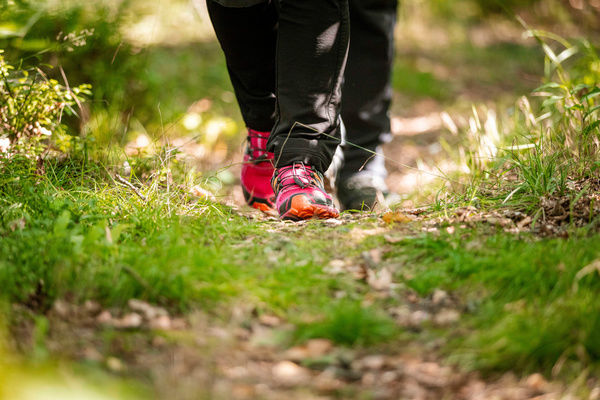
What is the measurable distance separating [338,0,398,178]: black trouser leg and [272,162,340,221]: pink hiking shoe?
63 cm

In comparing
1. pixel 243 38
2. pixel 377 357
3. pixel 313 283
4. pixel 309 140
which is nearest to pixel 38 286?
pixel 313 283

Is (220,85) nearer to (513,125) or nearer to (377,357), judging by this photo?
(513,125)

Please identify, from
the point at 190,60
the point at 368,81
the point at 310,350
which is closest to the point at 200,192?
the point at 310,350

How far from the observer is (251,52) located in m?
2.03

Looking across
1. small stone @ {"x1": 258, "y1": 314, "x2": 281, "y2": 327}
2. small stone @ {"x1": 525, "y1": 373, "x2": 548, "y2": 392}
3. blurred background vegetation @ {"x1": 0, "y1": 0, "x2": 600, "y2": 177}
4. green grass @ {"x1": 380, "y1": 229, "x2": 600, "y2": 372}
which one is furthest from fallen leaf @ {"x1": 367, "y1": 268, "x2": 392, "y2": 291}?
blurred background vegetation @ {"x1": 0, "y1": 0, "x2": 600, "y2": 177}

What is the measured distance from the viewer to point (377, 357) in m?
1.11

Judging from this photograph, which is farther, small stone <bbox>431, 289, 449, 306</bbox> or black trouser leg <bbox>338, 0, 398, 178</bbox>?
black trouser leg <bbox>338, 0, 398, 178</bbox>

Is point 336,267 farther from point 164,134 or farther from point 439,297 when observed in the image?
point 164,134

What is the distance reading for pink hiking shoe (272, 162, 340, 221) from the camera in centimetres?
179

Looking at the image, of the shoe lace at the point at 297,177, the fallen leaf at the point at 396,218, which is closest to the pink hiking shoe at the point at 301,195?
the shoe lace at the point at 297,177

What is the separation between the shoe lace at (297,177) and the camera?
1.84 metres

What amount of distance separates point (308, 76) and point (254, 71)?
1.20 feet

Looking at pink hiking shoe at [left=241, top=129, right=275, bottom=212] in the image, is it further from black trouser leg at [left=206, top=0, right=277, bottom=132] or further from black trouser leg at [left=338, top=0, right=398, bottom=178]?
black trouser leg at [left=338, top=0, right=398, bottom=178]

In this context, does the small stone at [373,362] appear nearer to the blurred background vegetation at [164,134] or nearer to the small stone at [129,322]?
the blurred background vegetation at [164,134]
